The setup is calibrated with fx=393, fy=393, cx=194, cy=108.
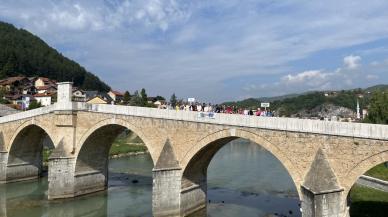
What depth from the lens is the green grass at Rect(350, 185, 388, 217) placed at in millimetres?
15875

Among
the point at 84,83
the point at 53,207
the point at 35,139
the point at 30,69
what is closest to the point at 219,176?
the point at 53,207

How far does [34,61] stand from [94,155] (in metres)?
74.0

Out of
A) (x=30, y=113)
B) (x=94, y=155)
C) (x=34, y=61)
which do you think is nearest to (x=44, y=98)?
(x=34, y=61)

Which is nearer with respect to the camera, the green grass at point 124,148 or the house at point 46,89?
the green grass at point 124,148

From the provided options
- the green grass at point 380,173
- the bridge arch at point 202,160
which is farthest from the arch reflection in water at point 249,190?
the green grass at point 380,173

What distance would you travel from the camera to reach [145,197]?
861 inches

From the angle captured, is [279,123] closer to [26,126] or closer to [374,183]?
[374,183]

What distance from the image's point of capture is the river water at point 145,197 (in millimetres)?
19062

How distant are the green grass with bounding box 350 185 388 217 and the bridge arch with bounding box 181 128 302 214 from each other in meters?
4.42

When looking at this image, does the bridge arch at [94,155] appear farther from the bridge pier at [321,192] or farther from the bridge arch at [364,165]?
the bridge arch at [364,165]

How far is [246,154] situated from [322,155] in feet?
87.3

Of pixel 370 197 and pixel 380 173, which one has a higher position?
pixel 380 173

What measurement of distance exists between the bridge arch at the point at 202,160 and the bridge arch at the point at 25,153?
12125 mm

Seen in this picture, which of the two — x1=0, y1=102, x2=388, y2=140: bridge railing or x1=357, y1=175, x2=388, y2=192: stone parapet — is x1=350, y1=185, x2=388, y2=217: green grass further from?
x1=0, y1=102, x2=388, y2=140: bridge railing
